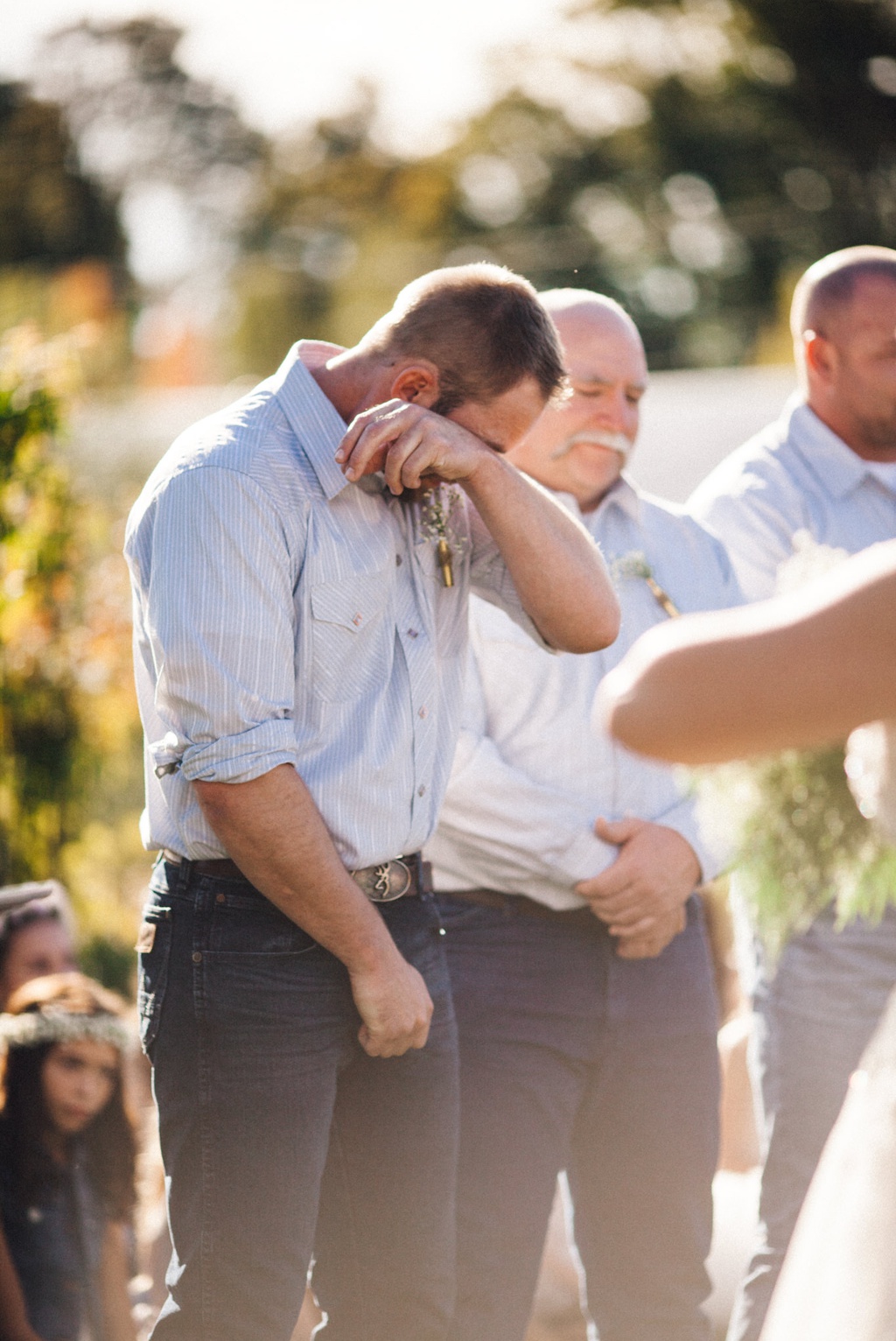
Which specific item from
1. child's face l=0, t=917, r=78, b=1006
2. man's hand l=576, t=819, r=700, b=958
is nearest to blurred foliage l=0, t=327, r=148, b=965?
child's face l=0, t=917, r=78, b=1006

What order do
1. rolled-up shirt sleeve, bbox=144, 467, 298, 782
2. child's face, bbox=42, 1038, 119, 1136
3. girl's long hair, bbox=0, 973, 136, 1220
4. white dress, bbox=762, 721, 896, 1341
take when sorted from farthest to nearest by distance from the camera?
child's face, bbox=42, 1038, 119, 1136, girl's long hair, bbox=0, 973, 136, 1220, rolled-up shirt sleeve, bbox=144, 467, 298, 782, white dress, bbox=762, 721, 896, 1341

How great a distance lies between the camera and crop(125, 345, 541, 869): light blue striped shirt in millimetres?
2299

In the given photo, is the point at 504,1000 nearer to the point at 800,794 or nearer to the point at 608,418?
the point at 800,794

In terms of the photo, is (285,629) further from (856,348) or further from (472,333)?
(856,348)

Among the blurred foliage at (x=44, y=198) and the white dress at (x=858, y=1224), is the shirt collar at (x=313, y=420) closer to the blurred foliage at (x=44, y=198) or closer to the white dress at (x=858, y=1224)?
the white dress at (x=858, y=1224)

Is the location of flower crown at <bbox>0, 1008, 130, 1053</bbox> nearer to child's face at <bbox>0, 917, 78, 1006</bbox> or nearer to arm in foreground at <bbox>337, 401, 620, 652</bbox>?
child's face at <bbox>0, 917, 78, 1006</bbox>

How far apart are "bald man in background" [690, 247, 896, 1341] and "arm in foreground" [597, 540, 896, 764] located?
2172 millimetres

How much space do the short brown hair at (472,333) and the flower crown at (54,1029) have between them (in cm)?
225

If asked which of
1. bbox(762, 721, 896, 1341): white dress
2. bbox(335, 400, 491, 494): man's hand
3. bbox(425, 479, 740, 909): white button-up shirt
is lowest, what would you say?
bbox(425, 479, 740, 909): white button-up shirt

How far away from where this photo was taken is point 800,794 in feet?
7.75

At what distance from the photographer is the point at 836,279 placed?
12.7 ft

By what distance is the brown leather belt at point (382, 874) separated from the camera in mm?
2402

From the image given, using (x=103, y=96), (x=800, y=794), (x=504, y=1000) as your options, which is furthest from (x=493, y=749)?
(x=103, y=96)

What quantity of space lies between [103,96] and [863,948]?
3552 cm
